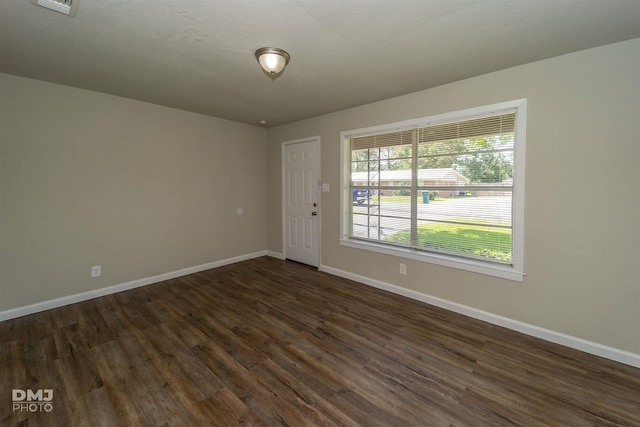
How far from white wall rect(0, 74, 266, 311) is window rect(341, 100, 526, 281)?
7.60 feet

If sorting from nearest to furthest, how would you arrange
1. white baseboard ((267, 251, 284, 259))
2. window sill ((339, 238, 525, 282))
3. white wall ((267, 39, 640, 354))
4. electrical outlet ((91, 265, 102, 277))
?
white wall ((267, 39, 640, 354)) < window sill ((339, 238, 525, 282)) < electrical outlet ((91, 265, 102, 277)) < white baseboard ((267, 251, 284, 259))

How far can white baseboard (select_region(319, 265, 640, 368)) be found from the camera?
6.97 feet

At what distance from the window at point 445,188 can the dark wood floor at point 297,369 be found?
765 millimetres

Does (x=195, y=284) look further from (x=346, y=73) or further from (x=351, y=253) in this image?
(x=346, y=73)

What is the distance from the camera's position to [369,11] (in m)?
1.73

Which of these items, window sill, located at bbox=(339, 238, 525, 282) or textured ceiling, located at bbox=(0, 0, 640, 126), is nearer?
textured ceiling, located at bbox=(0, 0, 640, 126)

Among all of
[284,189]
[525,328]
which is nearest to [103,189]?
[284,189]

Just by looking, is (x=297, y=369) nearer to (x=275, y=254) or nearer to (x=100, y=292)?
(x=100, y=292)

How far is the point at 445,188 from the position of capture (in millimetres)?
3049

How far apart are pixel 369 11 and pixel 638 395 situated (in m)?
3.20

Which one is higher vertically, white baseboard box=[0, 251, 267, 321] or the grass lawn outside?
the grass lawn outside

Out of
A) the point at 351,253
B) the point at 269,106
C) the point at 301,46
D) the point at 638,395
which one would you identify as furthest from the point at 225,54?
the point at 638,395

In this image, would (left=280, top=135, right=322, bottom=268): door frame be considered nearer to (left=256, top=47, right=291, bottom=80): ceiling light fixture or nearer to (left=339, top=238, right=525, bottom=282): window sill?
(left=339, top=238, right=525, bottom=282): window sill

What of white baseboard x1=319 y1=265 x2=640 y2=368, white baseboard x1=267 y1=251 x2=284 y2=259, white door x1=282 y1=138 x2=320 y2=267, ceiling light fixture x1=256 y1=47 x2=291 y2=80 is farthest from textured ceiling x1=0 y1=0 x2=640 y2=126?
white baseboard x1=267 y1=251 x2=284 y2=259
